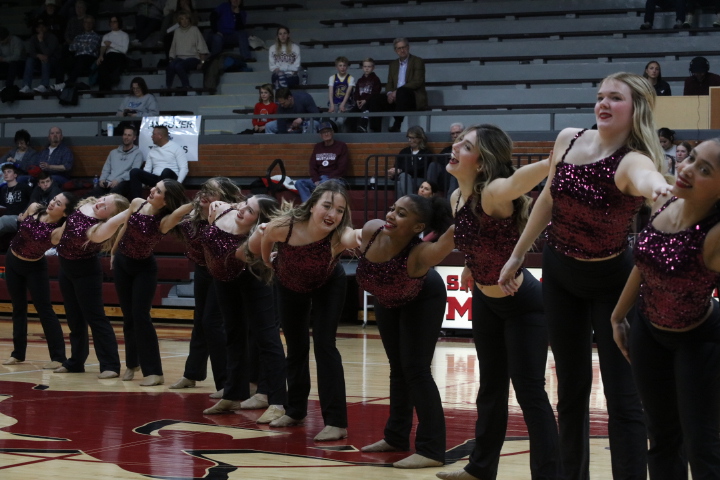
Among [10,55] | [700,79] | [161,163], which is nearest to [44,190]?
[161,163]

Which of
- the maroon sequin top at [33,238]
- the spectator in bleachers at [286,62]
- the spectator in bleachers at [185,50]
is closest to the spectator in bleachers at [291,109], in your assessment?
the spectator in bleachers at [286,62]

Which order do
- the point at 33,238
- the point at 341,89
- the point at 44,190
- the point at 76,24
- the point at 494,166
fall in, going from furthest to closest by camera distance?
the point at 76,24, the point at 341,89, the point at 44,190, the point at 33,238, the point at 494,166

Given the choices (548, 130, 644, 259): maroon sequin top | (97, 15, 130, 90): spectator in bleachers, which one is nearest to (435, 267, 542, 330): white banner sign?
(548, 130, 644, 259): maroon sequin top

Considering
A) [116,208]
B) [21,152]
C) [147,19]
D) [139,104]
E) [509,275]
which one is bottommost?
[509,275]

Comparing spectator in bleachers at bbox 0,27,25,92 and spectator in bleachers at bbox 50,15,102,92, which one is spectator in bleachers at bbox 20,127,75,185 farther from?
spectator in bleachers at bbox 0,27,25,92

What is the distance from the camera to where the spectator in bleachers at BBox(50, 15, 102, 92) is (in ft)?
54.0

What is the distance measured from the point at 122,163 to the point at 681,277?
11561mm

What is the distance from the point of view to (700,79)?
11617 millimetres

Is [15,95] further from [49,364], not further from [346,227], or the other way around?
[346,227]

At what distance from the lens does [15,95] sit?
651 inches

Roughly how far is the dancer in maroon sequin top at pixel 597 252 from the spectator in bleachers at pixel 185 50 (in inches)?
508

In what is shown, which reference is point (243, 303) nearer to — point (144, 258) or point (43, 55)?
point (144, 258)

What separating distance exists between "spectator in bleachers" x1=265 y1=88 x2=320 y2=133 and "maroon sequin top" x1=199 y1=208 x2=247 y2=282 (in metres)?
7.59

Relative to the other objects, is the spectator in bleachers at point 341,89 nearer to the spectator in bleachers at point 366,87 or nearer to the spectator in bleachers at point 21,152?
the spectator in bleachers at point 366,87
